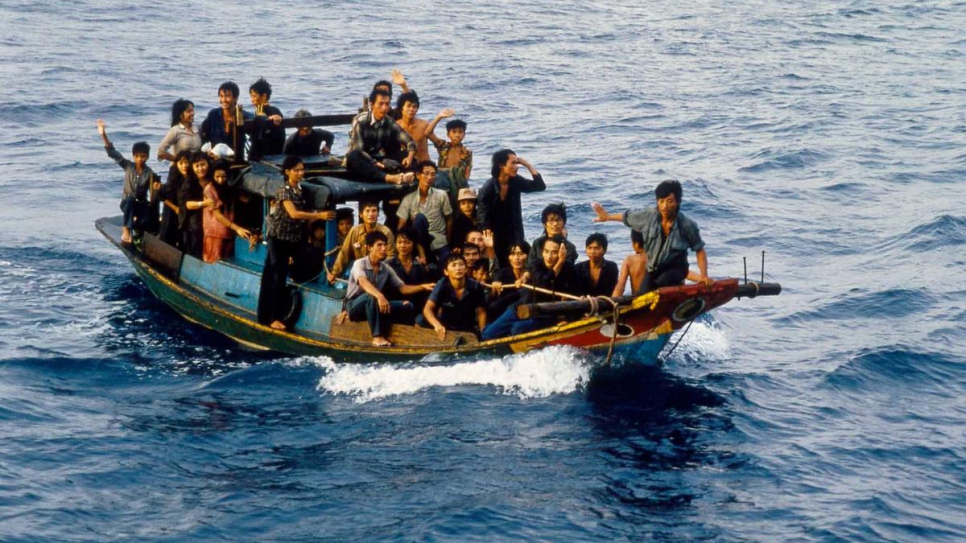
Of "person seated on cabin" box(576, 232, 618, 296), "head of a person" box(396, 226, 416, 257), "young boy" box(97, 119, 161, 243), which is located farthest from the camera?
"young boy" box(97, 119, 161, 243)

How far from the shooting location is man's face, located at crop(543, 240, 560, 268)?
16.0 m

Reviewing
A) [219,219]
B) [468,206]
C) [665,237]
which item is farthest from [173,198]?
[665,237]

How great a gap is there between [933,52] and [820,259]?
857 inches

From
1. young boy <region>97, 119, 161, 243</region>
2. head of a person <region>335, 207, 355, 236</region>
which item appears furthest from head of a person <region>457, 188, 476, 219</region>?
young boy <region>97, 119, 161, 243</region>

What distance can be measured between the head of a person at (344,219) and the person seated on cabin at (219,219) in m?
1.74

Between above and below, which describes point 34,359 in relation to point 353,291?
below

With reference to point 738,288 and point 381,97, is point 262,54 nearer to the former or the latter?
point 381,97

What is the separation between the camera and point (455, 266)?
16.1 meters

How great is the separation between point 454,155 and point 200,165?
11.5 ft

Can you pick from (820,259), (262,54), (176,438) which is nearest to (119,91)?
(262,54)

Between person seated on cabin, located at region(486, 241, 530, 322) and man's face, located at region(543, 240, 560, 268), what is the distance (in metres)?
0.39

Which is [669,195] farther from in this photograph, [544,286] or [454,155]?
[454,155]

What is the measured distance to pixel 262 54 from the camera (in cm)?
4269

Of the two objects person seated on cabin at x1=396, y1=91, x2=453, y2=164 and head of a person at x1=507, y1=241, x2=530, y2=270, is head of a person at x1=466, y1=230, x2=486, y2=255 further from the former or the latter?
person seated on cabin at x1=396, y1=91, x2=453, y2=164
